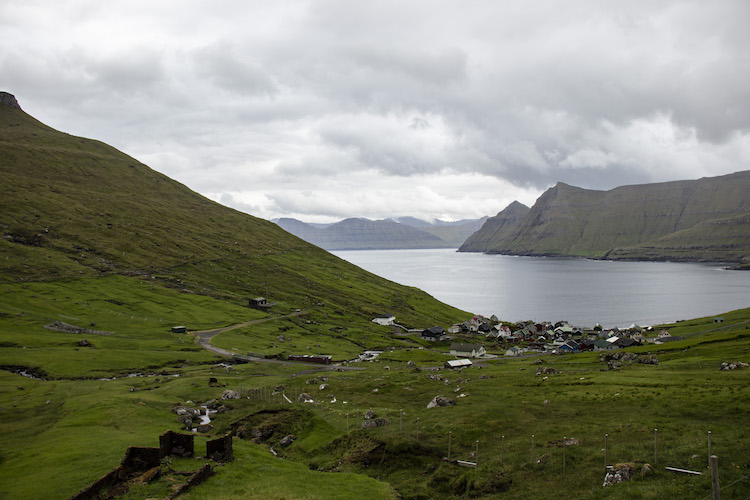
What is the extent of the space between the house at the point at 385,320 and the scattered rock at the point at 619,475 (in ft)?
459

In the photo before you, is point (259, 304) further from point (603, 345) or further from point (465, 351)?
point (603, 345)

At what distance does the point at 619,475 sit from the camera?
101 feet

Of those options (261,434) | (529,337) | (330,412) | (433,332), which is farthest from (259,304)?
(261,434)

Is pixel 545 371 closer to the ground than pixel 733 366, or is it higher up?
closer to the ground

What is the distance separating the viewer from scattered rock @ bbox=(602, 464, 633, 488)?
30439 millimetres

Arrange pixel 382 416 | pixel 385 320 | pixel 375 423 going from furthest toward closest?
pixel 385 320 → pixel 382 416 → pixel 375 423

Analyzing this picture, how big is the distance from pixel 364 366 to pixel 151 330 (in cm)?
5705

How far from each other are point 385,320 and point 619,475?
5582 inches

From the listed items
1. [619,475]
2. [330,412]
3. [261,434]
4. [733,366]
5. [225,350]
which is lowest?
[225,350]

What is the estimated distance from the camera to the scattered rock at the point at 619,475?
3044 cm

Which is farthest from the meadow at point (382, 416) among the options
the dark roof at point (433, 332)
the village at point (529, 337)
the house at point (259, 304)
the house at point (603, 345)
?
the house at point (259, 304)

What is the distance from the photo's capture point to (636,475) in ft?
99.9

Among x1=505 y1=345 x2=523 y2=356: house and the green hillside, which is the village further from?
the green hillside

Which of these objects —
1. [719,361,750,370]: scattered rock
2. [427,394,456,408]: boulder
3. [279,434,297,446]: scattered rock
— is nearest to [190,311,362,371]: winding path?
[427,394,456,408]: boulder
